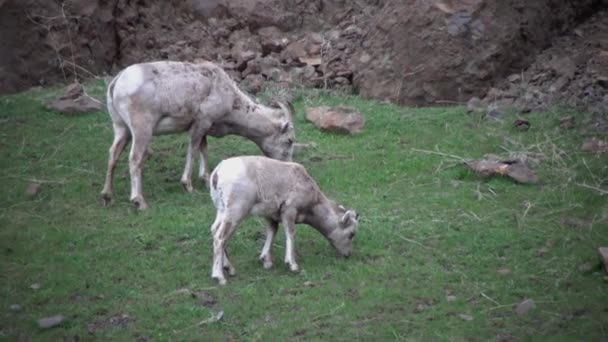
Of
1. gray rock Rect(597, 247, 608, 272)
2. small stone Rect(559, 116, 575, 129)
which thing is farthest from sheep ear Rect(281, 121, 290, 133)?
gray rock Rect(597, 247, 608, 272)

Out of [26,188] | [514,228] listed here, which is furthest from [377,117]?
[26,188]

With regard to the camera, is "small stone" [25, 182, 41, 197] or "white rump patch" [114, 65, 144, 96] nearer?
"white rump patch" [114, 65, 144, 96]

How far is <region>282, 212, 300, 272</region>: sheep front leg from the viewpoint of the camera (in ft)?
30.6

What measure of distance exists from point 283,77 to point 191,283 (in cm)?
694

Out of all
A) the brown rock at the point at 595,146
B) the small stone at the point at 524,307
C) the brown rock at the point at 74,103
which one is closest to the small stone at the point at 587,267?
the small stone at the point at 524,307

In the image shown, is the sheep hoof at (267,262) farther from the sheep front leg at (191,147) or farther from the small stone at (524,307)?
the sheep front leg at (191,147)

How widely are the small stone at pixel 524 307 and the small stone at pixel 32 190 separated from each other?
6.13 meters

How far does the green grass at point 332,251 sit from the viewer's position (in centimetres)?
832

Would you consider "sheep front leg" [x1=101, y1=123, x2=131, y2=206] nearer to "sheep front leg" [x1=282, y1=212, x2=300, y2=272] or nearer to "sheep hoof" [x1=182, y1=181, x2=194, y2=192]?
"sheep hoof" [x1=182, y1=181, x2=194, y2=192]

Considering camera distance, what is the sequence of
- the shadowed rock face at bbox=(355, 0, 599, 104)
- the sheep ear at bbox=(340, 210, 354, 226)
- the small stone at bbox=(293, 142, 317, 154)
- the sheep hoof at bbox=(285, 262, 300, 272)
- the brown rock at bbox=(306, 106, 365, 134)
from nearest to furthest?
1. the sheep hoof at bbox=(285, 262, 300, 272)
2. the sheep ear at bbox=(340, 210, 354, 226)
3. the small stone at bbox=(293, 142, 317, 154)
4. the brown rock at bbox=(306, 106, 365, 134)
5. the shadowed rock face at bbox=(355, 0, 599, 104)

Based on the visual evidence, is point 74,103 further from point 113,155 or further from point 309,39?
point 309,39

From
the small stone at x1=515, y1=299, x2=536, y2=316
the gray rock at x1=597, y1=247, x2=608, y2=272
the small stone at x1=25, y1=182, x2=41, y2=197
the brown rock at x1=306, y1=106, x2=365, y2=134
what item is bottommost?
the small stone at x1=25, y1=182, x2=41, y2=197

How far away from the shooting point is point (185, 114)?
38.3 ft

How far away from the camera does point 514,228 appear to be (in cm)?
1030
